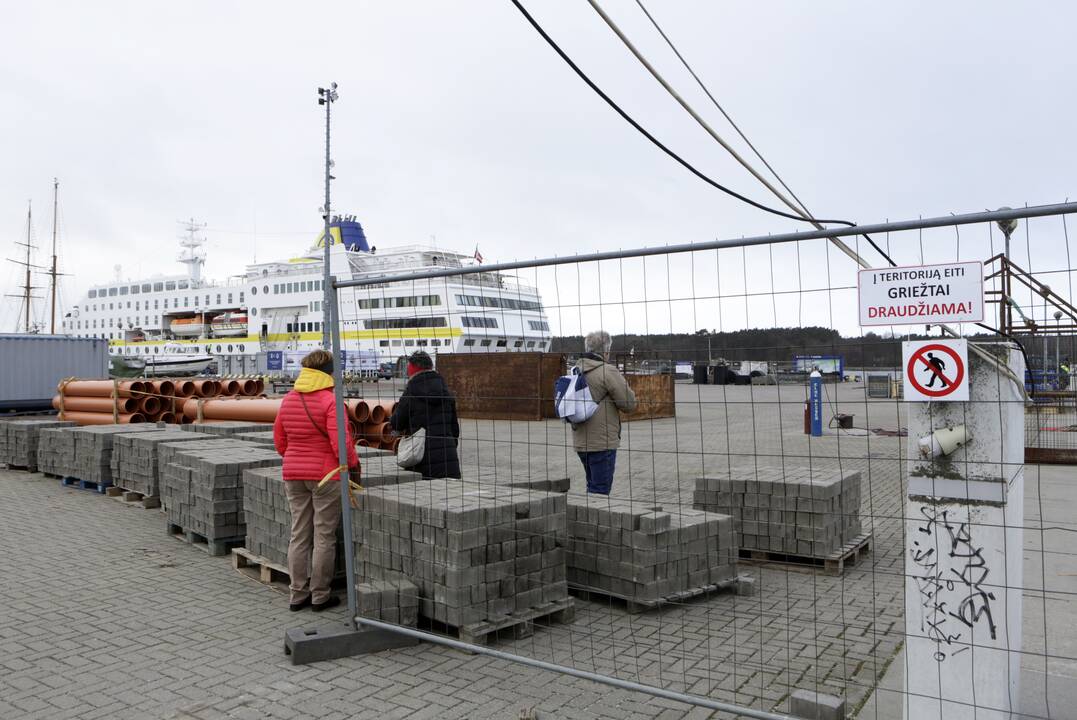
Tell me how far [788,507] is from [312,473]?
3860 millimetres

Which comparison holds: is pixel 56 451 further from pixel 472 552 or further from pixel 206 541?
pixel 472 552

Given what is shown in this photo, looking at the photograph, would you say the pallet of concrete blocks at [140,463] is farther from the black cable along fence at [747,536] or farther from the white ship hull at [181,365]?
the white ship hull at [181,365]

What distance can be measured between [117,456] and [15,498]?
1.78 m

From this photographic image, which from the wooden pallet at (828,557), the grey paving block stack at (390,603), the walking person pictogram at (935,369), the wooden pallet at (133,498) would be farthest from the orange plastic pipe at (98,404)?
the walking person pictogram at (935,369)

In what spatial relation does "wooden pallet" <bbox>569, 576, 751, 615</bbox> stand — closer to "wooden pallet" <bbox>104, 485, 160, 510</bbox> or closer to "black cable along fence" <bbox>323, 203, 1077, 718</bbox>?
"black cable along fence" <bbox>323, 203, 1077, 718</bbox>

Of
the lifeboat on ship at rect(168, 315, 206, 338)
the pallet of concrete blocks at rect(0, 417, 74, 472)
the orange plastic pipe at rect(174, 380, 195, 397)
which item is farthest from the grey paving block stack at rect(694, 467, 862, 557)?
the lifeboat on ship at rect(168, 315, 206, 338)

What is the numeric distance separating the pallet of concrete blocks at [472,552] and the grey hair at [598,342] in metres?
1.14

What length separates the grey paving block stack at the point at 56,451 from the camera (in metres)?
11.5

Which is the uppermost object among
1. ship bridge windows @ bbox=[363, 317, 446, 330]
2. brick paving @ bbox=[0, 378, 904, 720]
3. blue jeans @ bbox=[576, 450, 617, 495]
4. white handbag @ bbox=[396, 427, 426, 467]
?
ship bridge windows @ bbox=[363, 317, 446, 330]

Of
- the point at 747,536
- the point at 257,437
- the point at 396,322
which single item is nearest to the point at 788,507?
the point at 747,536

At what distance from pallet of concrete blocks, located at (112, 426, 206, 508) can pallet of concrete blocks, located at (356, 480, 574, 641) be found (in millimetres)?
4954

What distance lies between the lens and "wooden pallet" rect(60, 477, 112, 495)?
1078cm

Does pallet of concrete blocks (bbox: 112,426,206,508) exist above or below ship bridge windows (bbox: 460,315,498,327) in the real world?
below

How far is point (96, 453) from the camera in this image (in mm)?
10773
